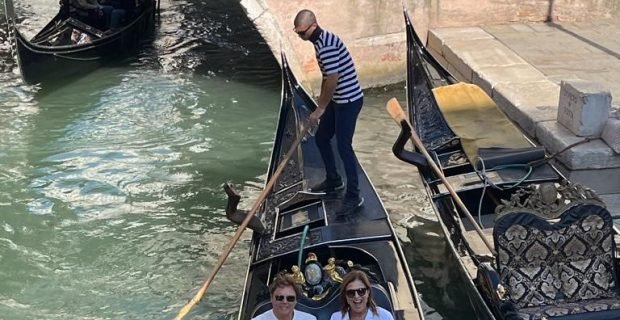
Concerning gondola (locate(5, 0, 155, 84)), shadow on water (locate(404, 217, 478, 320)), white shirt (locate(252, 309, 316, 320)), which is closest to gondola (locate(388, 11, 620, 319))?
shadow on water (locate(404, 217, 478, 320))

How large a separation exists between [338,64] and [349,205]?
47 centimetres

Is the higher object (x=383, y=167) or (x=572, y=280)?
(x=572, y=280)

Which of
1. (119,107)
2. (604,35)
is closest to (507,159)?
(604,35)

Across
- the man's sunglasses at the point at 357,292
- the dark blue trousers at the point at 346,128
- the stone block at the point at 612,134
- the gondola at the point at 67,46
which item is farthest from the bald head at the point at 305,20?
the gondola at the point at 67,46

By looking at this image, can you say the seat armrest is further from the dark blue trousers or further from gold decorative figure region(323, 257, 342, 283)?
the dark blue trousers

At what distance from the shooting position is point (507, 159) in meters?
2.93

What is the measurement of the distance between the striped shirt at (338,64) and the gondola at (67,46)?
2.96m

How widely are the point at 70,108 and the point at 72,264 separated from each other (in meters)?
2.06

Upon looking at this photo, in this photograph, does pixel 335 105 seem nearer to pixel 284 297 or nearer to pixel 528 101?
pixel 284 297

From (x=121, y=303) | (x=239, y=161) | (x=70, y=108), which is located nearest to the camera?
(x=121, y=303)

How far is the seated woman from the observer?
6.38 feet

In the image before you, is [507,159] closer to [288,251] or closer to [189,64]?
[288,251]

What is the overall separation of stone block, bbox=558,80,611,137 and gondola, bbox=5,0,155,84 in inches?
131

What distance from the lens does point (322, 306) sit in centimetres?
209
